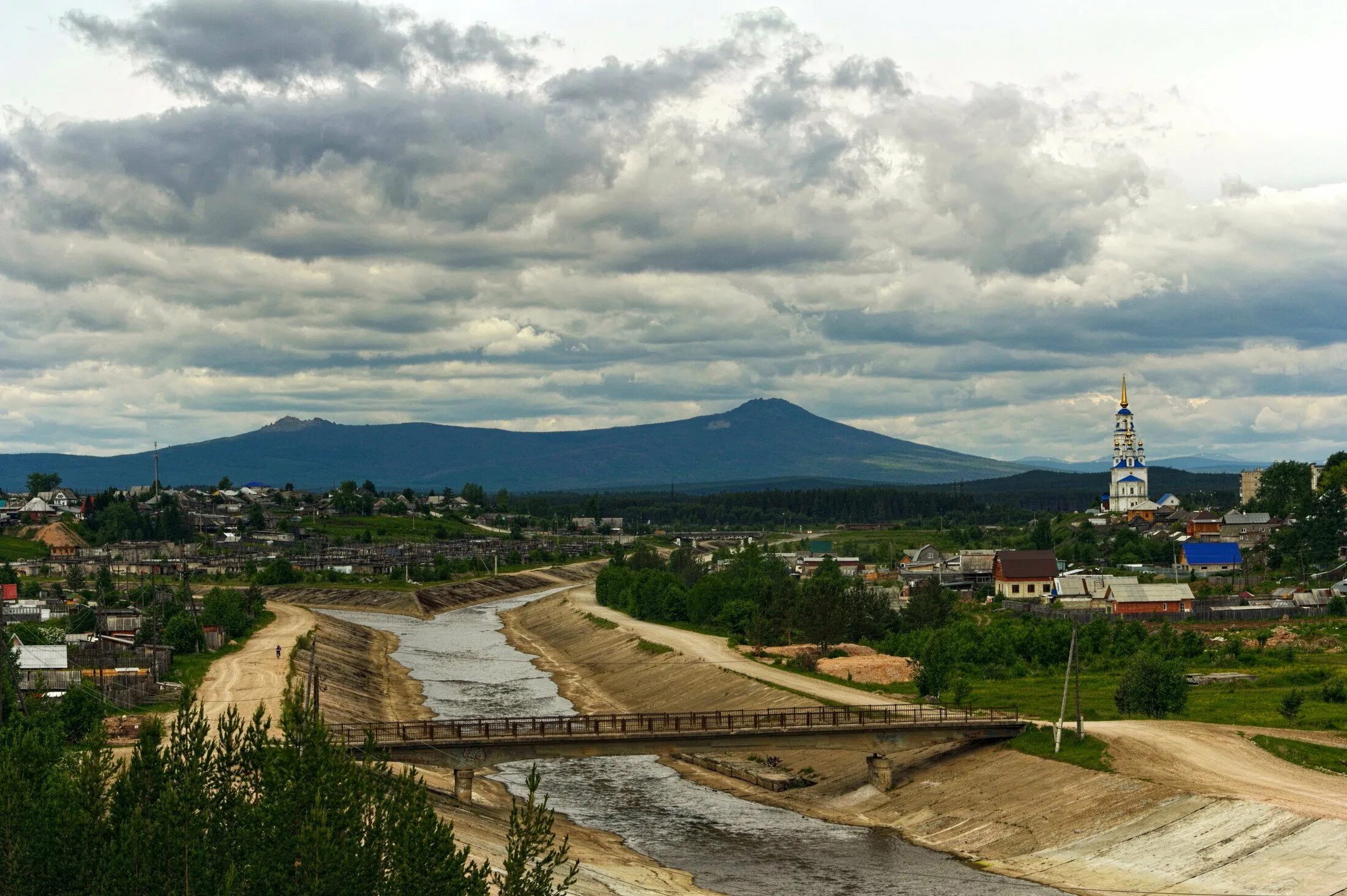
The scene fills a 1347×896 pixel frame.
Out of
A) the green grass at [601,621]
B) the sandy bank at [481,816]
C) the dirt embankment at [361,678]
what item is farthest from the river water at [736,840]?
the green grass at [601,621]

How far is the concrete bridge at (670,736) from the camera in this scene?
6419 centimetres

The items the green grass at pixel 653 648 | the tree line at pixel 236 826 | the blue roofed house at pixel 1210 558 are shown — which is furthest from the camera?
the blue roofed house at pixel 1210 558

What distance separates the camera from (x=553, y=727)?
68938 millimetres

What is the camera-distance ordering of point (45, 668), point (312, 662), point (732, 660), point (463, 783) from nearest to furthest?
point (463, 783) < point (45, 668) < point (312, 662) < point (732, 660)

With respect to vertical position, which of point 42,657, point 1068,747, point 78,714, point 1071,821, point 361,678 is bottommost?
point 361,678

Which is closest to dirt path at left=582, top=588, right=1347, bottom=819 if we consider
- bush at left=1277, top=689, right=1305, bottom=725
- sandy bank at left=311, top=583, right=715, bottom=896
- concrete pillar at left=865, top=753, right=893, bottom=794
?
bush at left=1277, top=689, right=1305, bottom=725

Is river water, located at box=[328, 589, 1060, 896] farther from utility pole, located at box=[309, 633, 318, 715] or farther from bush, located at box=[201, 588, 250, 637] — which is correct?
bush, located at box=[201, 588, 250, 637]

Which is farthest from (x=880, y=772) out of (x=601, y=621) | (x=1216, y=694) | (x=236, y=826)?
(x=601, y=621)

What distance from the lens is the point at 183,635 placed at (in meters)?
119

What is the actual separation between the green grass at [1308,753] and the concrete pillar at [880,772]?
55.3ft

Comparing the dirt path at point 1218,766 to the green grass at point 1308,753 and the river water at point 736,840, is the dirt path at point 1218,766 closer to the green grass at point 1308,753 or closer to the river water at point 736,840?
the green grass at point 1308,753

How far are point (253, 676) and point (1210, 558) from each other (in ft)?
405

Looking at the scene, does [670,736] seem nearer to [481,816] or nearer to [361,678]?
[481,816]

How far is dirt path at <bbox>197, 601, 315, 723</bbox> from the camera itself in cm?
8844
